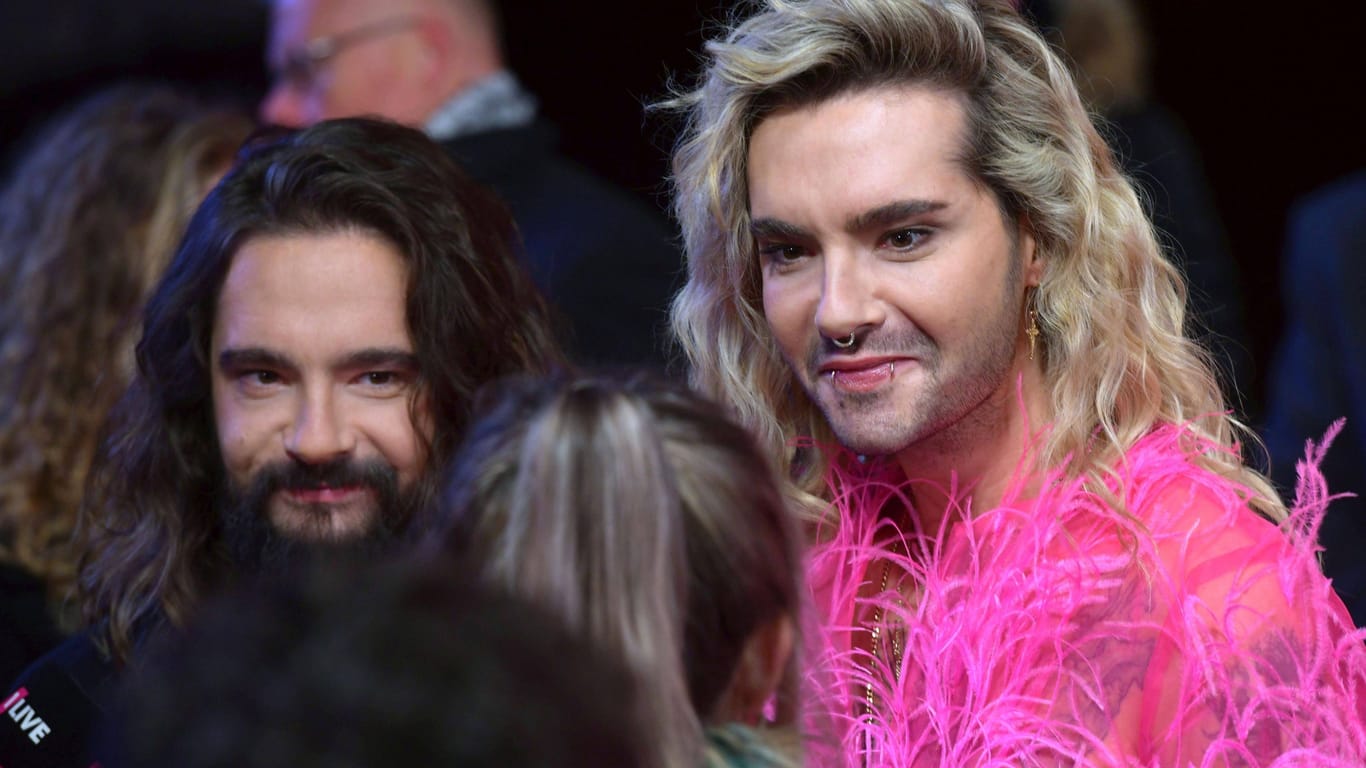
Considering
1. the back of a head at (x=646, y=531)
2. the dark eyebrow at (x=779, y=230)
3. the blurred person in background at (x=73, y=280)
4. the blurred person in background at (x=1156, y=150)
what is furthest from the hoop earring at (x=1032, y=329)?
the blurred person in background at (x=73, y=280)

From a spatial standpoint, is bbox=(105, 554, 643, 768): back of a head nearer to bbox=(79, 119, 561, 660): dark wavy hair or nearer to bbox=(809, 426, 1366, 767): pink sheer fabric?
bbox=(809, 426, 1366, 767): pink sheer fabric

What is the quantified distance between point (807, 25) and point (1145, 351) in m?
0.68

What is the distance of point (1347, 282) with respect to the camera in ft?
11.1

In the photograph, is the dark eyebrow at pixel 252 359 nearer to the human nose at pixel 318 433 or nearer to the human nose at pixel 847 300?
the human nose at pixel 318 433

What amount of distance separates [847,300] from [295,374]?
84cm

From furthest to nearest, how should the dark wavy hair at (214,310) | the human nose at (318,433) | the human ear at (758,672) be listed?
the dark wavy hair at (214,310) → the human nose at (318,433) → the human ear at (758,672)

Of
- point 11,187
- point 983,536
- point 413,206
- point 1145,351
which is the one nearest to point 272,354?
point 413,206

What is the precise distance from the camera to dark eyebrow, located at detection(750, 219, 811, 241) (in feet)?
7.96

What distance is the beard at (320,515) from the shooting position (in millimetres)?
2541

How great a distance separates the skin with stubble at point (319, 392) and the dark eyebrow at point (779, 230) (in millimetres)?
562

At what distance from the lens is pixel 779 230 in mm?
2447

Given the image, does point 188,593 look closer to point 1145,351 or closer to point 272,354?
point 272,354

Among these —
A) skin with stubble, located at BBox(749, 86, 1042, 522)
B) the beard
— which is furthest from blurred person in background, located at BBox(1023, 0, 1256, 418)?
the beard

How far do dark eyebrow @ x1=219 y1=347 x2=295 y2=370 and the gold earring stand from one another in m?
1.10
